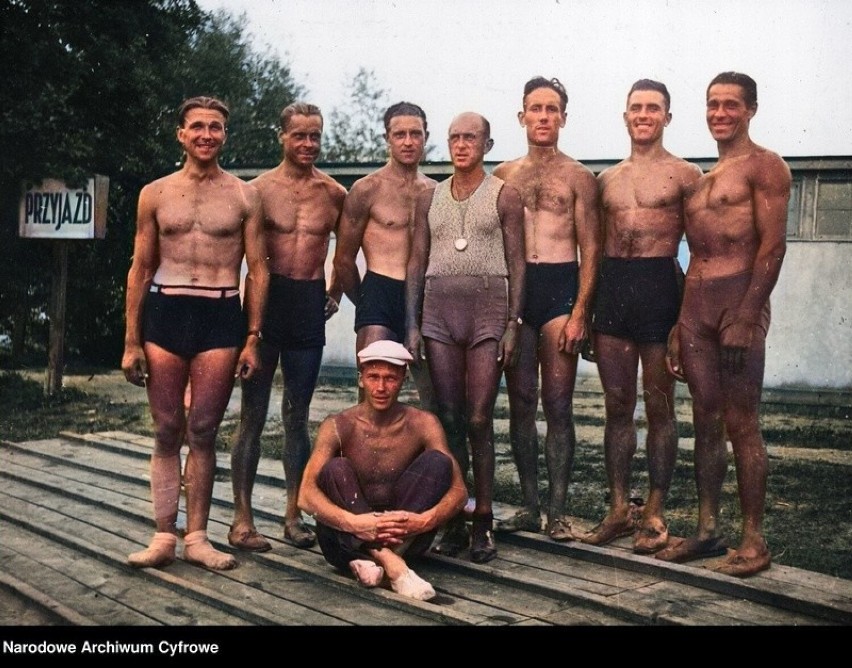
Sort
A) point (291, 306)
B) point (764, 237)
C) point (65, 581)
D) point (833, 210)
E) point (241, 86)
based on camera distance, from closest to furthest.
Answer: point (764, 237)
point (65, 581)
point (291, 306)
point (833, 210)
point (241, 86)

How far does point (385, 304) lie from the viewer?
504 cm

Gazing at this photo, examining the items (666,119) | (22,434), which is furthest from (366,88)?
(666,119)

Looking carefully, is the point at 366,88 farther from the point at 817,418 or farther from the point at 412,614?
the point at 412,614

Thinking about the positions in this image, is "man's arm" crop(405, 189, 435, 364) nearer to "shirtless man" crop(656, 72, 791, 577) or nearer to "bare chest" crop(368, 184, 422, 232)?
"bare chest" crop(368, 184, 422, 232)

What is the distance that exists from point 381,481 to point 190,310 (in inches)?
47.8

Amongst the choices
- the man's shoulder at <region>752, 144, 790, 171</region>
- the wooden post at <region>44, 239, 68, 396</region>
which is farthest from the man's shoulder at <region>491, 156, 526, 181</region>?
the wooden post at <region>44, 239, 68, 396</region>

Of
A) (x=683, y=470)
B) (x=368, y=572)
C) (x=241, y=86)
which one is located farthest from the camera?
(x=241, y=86)

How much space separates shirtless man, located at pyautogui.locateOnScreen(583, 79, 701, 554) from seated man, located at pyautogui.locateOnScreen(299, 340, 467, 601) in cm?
96

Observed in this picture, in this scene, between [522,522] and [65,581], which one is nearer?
[65,581]

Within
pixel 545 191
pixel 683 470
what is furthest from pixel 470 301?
pixel 683 470

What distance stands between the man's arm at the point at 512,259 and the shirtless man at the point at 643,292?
1.39 feet

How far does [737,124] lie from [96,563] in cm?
366

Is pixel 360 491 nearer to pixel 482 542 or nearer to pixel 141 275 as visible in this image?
pixel 482 542
